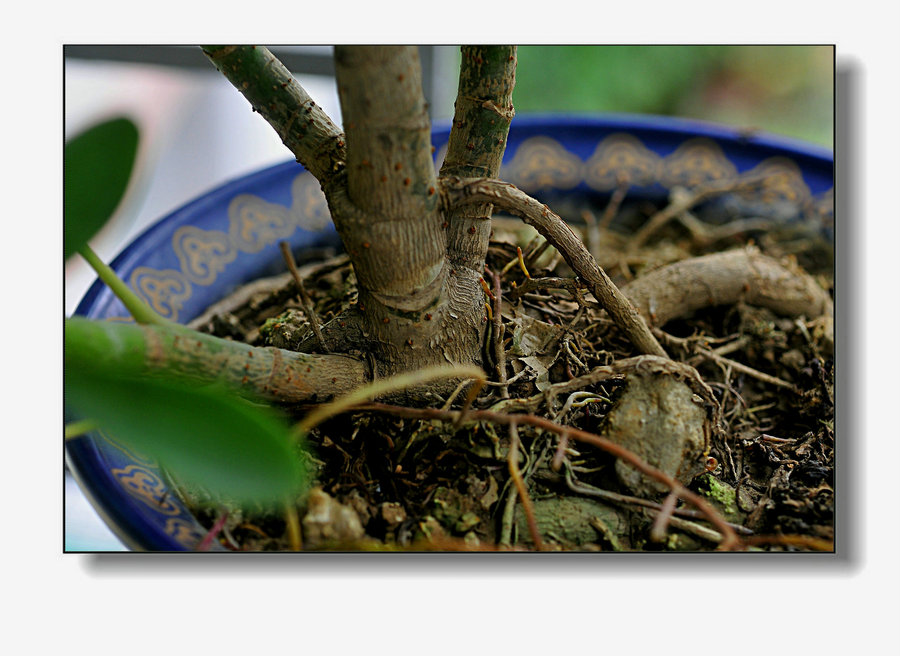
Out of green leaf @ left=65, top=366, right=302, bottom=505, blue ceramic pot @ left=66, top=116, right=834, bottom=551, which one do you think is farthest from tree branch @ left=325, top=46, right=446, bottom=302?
blue ceramic pot @ left=66, top=116, right=834, bottom=551

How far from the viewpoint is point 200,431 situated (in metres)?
0.49

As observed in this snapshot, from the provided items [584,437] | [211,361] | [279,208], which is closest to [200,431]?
[211,361]

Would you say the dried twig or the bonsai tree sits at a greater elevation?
the bonsai tree

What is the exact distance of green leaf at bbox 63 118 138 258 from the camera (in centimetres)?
63

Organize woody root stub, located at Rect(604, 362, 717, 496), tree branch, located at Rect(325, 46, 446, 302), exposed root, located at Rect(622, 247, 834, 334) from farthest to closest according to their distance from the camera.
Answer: exposed root, located at Rect(622, 247, 834, 334)
woody root stub, located at Rect(604, 362, 717, 496)
tree branch, located at Rect(325, 46, 446, 302)

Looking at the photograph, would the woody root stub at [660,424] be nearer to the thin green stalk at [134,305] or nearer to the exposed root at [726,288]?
the exposed root at [726,288]

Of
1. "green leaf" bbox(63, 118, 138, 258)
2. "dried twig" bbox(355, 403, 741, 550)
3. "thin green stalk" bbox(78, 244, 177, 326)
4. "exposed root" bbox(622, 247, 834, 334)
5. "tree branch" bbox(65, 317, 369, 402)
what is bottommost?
"dried twig" bbox(355, 403, 741, 550)

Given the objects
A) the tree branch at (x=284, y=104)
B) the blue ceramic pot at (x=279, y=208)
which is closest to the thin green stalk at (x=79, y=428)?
the blue ceramic pot at (x=279, y=208)

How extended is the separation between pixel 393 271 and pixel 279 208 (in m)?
0.40

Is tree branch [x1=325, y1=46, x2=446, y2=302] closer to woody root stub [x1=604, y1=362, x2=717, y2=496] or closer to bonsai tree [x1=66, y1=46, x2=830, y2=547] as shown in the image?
bonsai tree [x1=66, y1=46, x2=830, y2=547]

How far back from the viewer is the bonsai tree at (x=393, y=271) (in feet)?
1.62

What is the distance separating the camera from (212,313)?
0.82 metres

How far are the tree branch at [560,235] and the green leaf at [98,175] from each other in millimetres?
279
